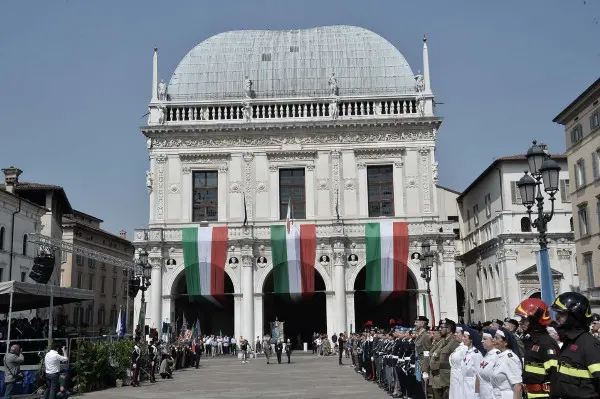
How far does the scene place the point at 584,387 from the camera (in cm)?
586

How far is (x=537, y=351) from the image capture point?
24.8ft

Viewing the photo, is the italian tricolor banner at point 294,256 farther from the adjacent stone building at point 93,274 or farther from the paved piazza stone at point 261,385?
the adjacent stone building at point 93,274

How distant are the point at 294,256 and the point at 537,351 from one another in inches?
1445

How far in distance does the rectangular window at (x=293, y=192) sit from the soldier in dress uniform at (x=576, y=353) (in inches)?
1621

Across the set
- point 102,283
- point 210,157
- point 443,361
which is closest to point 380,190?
point 210,157

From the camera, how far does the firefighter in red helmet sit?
7426 mm

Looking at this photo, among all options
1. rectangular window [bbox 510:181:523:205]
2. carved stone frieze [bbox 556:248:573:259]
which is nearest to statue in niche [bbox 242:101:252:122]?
rectangular window [bbox 510:181:523:205]

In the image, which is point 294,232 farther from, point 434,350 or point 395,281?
point 434,350

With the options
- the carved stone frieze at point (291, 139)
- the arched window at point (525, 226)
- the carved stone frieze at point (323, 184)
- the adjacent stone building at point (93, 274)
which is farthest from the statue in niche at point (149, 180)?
the arched window at point (525, 226)

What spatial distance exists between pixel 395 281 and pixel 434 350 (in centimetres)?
3094

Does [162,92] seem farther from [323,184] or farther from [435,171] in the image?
[435,171]

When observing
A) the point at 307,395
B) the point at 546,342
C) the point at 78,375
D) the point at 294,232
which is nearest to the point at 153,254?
the point at 294,232

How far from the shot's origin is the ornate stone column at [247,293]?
146 feet

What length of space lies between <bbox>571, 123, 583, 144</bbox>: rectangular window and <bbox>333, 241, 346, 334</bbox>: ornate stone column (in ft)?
50.6
